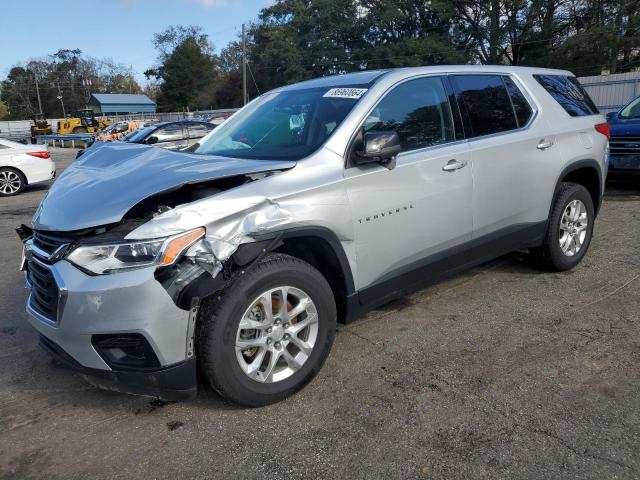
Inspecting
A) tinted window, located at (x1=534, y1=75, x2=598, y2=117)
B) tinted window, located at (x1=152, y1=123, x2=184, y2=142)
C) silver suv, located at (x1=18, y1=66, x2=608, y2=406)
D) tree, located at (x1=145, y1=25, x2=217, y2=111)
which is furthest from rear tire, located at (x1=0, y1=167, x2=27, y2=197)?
tree, located at (x1=145, y1=25, x2=217, y2=111)

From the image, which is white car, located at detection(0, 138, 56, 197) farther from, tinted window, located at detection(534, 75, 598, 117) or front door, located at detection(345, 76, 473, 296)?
tinted window, located at detection(534, 75, 598, 117)

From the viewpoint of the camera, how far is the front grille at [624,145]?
8.12 meters

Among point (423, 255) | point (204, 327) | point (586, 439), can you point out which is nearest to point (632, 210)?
point (423, 255)

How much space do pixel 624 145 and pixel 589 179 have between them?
3.95 metres

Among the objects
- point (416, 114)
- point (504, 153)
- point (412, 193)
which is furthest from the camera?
point (504, 153)

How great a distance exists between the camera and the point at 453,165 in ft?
12.1

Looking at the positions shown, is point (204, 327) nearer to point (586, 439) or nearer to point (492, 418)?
point (492, 418)

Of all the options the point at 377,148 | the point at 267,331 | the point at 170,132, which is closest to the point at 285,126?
the point at 377,148

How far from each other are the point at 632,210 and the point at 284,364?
6570 millimetres

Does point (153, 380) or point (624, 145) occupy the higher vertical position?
point (624, 145)

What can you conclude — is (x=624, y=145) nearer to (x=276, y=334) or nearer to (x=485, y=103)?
(x=485, y=103)

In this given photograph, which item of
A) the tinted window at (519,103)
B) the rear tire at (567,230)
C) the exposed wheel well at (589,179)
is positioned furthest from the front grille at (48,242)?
the exposed wheel well at (589,179)

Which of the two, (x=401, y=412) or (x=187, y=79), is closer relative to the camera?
(x=401, y=412)

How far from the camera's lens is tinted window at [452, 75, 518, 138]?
3963 mm
